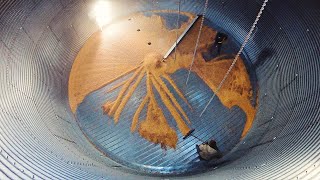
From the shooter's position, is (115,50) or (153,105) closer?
(153,105)

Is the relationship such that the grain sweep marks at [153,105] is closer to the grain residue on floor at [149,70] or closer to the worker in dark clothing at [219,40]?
the grain residue on floor at [149,70]

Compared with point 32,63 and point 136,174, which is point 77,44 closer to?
point 32,63

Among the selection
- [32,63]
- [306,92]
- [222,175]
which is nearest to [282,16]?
[306,92]

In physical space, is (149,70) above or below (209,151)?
above

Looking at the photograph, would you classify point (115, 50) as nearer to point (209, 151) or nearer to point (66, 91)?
point (66, 91)

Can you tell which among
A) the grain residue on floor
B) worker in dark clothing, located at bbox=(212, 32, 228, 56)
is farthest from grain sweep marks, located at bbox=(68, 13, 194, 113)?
worker in dark clothing, located at bbox=(212, 32, 228, 56)

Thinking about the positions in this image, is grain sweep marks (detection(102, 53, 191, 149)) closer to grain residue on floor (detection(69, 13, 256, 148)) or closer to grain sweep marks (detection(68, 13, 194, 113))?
grain residue on floor (detection(69, 13, 256, 148))

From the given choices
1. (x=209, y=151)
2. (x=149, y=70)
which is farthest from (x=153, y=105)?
(x=209, y=151)

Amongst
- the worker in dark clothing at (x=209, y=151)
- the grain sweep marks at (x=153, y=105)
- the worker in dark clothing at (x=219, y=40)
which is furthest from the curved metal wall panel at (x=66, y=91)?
the grain sweep marks at (x=153, y=105)
